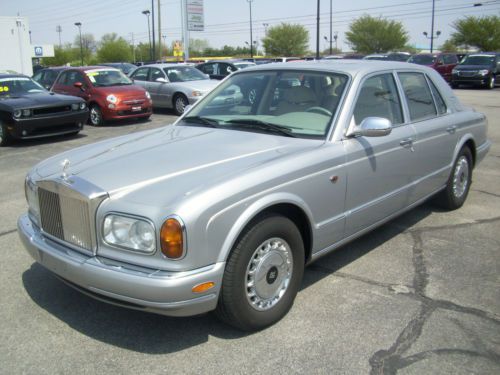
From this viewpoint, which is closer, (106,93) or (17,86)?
(17,86)

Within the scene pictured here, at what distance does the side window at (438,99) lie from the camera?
518cm

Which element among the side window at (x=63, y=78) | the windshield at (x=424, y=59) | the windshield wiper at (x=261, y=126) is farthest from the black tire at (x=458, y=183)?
the windshield at (x=424, y=59)

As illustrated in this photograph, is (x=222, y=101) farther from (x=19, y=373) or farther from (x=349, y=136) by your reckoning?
(x=19, y=373)

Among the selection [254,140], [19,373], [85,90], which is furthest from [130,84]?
[19,373]

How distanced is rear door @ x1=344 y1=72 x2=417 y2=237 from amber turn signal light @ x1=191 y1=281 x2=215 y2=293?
143 centimetres

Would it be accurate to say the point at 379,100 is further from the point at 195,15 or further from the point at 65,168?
the point at 195,15

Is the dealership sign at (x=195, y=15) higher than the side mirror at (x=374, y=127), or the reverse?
the dealership sign at (x=195, y=15)

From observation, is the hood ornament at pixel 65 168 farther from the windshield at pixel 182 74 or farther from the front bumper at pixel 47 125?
the windshield at pixel 182 74

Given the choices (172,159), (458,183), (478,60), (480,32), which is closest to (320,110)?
(172,159)

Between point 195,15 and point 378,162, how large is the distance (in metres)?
32.3

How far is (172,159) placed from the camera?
3379mm

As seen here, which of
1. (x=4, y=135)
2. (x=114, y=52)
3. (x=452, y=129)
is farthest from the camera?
(x=114, y=52)

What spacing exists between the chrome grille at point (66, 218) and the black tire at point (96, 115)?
Result: 10.6 meters

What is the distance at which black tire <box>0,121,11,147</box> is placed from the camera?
10.4 meters
